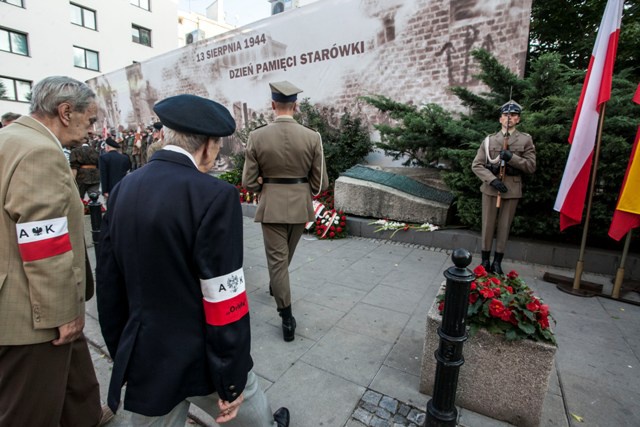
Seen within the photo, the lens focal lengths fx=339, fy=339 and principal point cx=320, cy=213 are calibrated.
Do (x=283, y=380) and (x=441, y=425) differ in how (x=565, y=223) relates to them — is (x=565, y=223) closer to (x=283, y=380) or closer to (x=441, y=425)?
(x=441, y=425)

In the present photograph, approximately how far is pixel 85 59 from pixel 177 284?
28.8 m

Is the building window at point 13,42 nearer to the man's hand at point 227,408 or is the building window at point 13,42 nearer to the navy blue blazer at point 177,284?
the navy blue blazer at point 177,284

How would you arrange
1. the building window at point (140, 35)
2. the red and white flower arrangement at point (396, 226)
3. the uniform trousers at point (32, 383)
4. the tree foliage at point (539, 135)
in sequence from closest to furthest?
the uniform trousers at point (32, 383)
the tree foliage at point (539, 135)
the red and white flower arrangement at point (396, 226)
the building window at point (140, 35)

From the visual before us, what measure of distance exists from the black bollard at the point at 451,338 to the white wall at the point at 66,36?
86.5 feet

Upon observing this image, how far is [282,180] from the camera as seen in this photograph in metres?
3.07

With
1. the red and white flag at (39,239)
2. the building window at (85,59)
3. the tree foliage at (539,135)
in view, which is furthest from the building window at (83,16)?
the red and white flag at (39,239)

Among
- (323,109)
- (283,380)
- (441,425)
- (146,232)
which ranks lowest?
(283,380)

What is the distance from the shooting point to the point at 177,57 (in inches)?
499

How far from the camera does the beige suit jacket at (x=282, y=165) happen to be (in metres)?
2.95

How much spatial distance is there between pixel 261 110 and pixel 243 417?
10204 millimetres

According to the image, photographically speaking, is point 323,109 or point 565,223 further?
point 323,109

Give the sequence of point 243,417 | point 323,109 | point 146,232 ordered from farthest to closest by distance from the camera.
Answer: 1. point 323,109
2. point 243,417
3. point 146,232

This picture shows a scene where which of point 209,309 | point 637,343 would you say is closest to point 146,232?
point 209,309

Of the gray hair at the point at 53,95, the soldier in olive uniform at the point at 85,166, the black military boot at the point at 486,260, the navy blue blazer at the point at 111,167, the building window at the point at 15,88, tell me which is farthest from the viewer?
the building window at the point at 15,88
